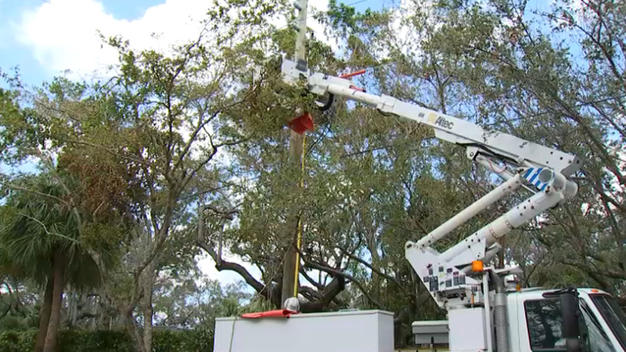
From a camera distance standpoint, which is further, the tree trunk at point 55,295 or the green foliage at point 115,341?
the green foliage at point 115,341

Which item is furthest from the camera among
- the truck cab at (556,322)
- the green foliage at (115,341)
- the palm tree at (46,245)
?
the green foliage at (115,341)

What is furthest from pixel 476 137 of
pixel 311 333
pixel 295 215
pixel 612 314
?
pixel 295 215

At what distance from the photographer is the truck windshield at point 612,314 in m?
6.39

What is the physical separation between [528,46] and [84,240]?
1095 centimetres

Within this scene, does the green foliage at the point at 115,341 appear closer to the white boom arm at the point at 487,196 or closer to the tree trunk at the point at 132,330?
the tree trunk at the point at 132,330

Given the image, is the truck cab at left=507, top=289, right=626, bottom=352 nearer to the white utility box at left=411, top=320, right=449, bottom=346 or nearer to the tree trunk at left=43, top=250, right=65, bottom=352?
the white utility box at left=411, top=320, right=449, bottom=346

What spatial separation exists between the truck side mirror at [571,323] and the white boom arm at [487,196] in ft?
4.81

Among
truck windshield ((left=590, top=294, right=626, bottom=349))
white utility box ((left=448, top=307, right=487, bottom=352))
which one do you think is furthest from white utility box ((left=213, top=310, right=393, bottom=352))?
truck windshield ((left=590, top=294, right=626, bottom=349))

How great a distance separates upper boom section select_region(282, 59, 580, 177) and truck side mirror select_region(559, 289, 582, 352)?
8.32 ft

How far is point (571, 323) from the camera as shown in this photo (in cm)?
602

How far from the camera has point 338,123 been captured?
16406 mm

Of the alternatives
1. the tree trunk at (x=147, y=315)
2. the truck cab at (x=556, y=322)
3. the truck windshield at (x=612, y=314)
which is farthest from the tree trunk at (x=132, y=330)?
the truck windshield at (x=612, y=314)

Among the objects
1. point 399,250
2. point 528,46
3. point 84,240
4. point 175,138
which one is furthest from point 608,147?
point 84,240

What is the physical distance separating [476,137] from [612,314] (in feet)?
11.6
